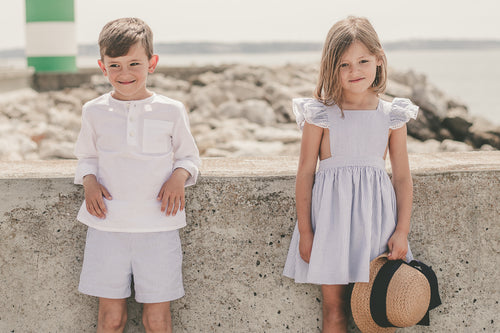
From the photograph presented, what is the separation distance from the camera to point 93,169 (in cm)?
197

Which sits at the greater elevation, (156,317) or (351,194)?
(351,194)

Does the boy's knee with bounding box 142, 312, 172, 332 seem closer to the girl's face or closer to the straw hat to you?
the straw hat

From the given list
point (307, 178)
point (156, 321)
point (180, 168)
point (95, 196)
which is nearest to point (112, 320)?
point (156, 321)

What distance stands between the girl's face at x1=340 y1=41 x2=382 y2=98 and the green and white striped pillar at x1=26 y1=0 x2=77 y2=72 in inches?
592

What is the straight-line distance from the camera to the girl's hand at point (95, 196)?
191 cm

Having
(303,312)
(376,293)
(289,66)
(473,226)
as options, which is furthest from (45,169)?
(289,66)

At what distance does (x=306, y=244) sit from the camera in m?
1.98

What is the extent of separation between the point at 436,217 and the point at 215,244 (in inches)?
31.2

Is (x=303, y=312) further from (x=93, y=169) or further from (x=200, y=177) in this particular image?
(x=93, y=169)

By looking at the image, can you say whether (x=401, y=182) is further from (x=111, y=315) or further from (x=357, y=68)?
(x=111, y=315)

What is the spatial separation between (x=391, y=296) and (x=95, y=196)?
3.16 feet

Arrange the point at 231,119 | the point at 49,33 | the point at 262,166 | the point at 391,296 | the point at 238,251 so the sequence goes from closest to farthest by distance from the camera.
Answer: the point at 391,296, the point at 238,251, the point at 262,166, the point at 231,119, the point at 49,33

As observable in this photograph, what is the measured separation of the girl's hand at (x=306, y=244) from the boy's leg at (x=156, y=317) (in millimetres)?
473

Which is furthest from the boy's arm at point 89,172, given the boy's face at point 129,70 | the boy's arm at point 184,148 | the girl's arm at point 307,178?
the girl's arm at point 307,178
